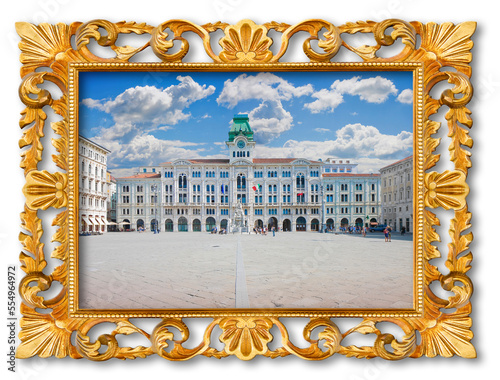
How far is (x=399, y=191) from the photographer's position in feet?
12.2

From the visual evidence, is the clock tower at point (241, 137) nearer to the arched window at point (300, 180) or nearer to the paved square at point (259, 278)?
the arched window at point (300, 180)

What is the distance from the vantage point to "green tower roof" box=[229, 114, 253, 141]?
12.4 feet

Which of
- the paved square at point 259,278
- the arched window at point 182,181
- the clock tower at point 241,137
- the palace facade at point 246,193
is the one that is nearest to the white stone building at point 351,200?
the palace facade at point 246,193

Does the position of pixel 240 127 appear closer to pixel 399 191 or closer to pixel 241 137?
pixel 241 137

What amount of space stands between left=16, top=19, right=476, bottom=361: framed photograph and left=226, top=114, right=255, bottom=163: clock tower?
2 centimetres

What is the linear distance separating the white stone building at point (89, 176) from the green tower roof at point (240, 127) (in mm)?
1452

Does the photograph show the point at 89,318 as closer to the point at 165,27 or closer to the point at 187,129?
the point at 187,129

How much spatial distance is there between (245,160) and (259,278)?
1510mm

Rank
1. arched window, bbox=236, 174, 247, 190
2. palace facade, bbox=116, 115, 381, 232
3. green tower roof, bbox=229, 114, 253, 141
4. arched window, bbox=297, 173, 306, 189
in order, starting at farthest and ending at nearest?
arched window, bbox=236, 174, 247, 190, arched window, bbox=297, 173, 306, 189, palace facade, bbox=116, 115, 381, 232, green tower roof, bbox=229, 114, 253, 141

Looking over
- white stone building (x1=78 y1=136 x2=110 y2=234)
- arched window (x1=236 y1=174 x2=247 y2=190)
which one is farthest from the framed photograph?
arched window (x1=236 y1=174 x2=247 y2=190)

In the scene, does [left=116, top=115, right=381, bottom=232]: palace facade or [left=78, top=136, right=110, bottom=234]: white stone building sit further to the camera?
[left=116, top=115, right=381, bottom=232]: palace facade

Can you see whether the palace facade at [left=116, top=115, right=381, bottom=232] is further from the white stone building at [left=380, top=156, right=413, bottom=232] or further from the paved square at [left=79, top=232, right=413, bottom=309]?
the paved square at [left=79, top=232, right=413, bottom=309]

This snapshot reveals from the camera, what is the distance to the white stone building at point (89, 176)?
3602 millimetres

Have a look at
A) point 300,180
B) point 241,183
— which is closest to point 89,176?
point 241,183
